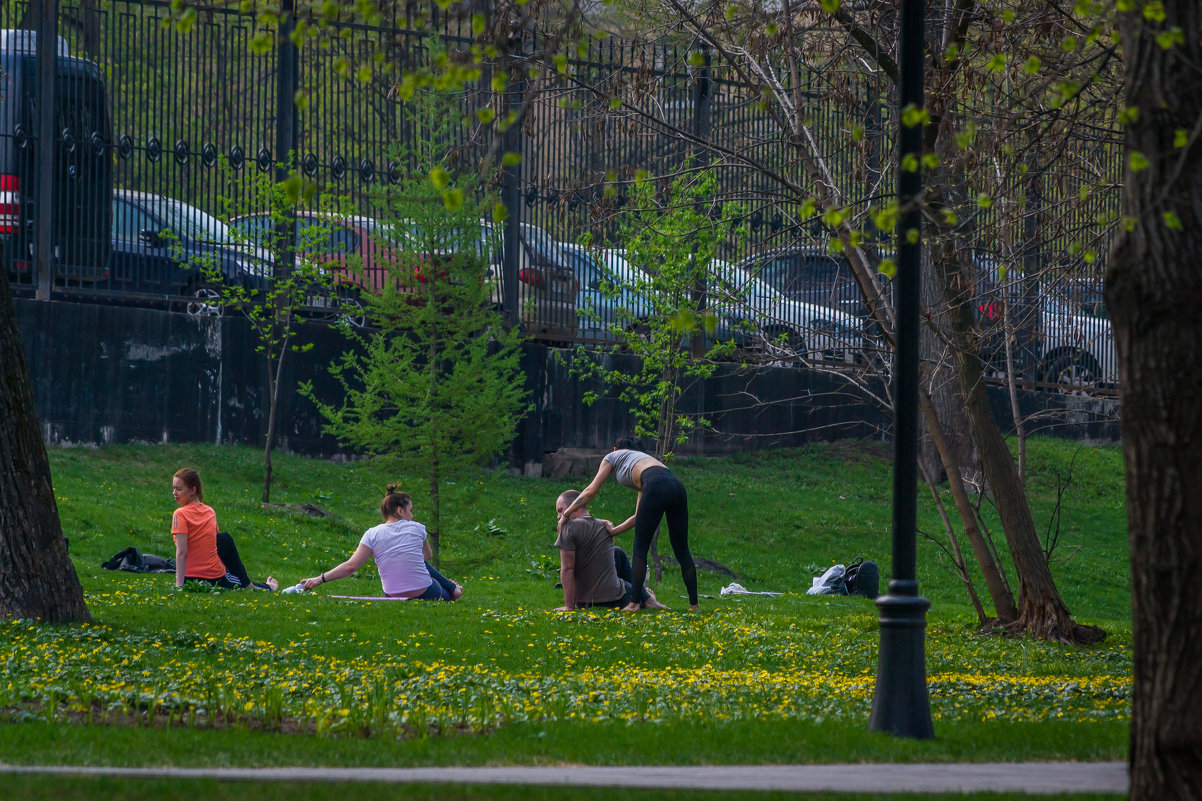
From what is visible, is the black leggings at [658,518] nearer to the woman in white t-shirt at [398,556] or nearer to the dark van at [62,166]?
the woman in white t-shirt at [398,556]

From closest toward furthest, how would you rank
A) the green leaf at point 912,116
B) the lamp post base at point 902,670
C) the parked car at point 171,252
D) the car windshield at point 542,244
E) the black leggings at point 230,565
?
the green leaf at point 912,116, the lamp post base at point 902,670, the black leggings at point 230,565, the parked car at point 171,252, the car windshield at point 542,244

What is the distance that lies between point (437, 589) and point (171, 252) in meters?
8.90

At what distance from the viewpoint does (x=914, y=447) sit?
729 centimetres

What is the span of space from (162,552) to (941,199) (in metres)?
9.76

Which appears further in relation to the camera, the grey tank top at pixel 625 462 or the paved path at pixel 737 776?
the grey tank top at pixel 625 462

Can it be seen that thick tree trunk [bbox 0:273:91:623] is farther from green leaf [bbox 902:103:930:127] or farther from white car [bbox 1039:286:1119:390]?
white car [bbox 1039:286:1119:390]

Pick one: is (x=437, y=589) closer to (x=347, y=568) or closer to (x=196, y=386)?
(x=347, y=568)

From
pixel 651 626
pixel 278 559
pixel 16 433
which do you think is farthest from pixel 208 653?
pixel 278 559

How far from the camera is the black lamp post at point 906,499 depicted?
23.1ft

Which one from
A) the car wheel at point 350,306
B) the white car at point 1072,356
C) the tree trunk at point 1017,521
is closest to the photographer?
the tree trunk at point 1017,521

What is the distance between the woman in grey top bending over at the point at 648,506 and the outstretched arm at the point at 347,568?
2087 millimetres

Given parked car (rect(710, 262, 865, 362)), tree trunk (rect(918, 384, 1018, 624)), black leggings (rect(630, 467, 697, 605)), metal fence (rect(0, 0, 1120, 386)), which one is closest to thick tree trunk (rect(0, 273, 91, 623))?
black leggings (rect(630, 467, 697, 605))

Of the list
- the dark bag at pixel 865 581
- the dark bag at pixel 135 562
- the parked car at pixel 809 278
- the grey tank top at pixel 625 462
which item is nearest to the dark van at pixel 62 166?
the dark bag at pixel 135 562

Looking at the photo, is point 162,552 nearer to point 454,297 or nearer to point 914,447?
point 454,297
